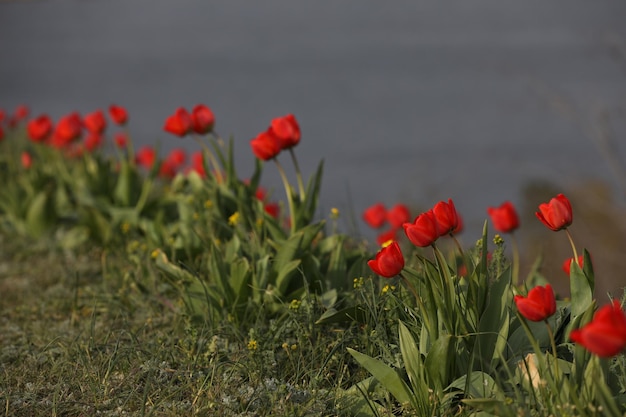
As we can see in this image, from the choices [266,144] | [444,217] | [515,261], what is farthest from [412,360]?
[515,261]

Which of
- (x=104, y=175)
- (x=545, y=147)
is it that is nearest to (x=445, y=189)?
(x=104, y=175)

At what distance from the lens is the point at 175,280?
3.71 meters

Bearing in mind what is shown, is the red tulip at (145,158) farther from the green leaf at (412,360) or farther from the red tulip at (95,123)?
the green leaf at (412,360)

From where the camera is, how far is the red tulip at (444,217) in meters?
2.49

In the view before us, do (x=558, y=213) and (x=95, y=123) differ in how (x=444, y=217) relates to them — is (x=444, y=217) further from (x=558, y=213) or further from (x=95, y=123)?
(x=95, y=123)

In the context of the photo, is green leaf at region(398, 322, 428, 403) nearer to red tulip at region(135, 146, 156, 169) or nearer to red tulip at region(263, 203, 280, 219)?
red tulip at region(263, 203, 280, 219)

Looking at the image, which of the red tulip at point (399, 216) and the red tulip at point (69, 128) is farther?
the red tulip at point (69, 128)

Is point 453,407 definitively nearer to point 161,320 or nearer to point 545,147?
point 161,320

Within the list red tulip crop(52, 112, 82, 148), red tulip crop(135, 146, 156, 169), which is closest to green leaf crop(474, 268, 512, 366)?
red tulip crop(52, 112, 82, 148)

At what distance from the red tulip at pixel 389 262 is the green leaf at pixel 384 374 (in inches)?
11.7

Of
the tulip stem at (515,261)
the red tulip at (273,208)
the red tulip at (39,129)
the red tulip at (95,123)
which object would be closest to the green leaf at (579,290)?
the tulip stem at (515,261)

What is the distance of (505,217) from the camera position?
11.3ft

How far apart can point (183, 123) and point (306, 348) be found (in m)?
1.38

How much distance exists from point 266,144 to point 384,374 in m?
1.21
